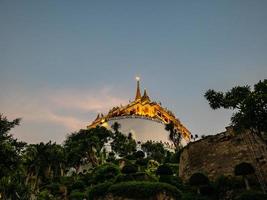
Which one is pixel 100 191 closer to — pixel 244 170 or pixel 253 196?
pixel 253 196

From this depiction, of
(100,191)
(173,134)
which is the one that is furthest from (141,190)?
(173,134)

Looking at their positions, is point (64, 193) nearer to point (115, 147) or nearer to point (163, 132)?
point (115, 147)

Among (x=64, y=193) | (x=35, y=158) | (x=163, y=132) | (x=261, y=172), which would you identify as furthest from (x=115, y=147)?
(x=261, y=172)

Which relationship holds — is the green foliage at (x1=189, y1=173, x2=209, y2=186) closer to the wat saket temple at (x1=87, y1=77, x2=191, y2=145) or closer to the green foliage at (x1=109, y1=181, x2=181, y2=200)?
the green foliage at (x1=109, y1=181, x2=181, y2=200)

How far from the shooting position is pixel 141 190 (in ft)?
81.3

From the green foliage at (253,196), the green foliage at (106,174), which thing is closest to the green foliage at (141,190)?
the green foliage at (253,196)

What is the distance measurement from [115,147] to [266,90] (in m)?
43.6

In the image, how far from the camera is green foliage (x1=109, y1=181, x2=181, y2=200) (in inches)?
966

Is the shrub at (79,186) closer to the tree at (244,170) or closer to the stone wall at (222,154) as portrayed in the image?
the stone wall at (222,154)

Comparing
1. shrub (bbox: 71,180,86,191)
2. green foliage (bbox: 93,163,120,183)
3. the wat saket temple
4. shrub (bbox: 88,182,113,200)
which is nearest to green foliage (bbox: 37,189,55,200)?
shrub (bbox: 71,180,86,191)

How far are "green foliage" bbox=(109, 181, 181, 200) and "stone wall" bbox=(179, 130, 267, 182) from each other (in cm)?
945

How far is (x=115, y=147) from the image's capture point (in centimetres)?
6366

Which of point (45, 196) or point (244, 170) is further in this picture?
point (45, 196)

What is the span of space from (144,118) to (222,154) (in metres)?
57.5
